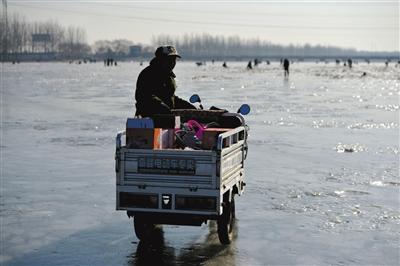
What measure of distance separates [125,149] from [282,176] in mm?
5656

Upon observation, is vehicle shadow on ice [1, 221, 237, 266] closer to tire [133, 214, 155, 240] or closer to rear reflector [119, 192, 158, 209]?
tire [133, 214, 155, 240]

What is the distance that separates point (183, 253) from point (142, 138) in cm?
152

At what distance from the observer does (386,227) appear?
8.73 metres

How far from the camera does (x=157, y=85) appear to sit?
8289mm

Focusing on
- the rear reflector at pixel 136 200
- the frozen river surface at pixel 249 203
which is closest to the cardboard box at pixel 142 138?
the rear reflector at pixel 136 200

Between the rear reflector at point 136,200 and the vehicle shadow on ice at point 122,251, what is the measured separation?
63cm

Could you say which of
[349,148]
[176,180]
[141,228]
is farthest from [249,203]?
[349,148]

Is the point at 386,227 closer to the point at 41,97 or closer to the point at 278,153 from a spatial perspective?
the point at 278,153

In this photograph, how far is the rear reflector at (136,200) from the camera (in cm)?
718

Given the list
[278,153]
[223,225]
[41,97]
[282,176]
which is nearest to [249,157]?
[278,153]

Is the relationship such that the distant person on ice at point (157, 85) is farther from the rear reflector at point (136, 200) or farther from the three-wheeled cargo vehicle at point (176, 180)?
the rear reflector at point (136, 200)

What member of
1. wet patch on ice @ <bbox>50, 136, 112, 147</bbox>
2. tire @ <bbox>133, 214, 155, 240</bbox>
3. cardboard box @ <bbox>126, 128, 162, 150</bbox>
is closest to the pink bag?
cardboard box @ <bbox>126, 128, 162, 150</bbox>

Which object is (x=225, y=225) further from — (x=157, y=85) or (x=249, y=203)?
(x=249, y=203)

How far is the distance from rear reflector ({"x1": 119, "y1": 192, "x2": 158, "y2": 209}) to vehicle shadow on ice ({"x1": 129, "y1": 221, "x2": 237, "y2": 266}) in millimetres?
634
